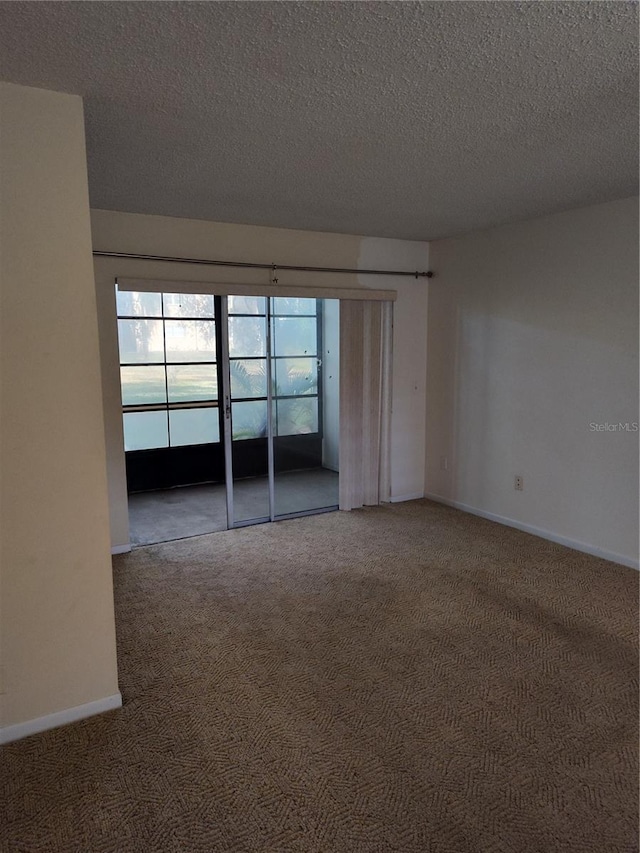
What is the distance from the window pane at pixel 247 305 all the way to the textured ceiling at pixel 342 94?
1.06 m

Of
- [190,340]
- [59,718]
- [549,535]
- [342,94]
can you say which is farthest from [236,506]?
[342,94]

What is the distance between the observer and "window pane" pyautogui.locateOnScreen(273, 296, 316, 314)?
4.68 meters

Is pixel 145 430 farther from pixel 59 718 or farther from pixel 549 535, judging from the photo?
pixel 549 535

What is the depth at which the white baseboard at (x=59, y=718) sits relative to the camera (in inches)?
86.7

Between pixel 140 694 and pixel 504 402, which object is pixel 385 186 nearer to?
pixel 504 402

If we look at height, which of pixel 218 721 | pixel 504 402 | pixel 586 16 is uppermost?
pixel 586 16

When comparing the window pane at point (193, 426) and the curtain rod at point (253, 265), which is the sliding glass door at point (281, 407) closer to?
the curtain rod at point (253, 265)

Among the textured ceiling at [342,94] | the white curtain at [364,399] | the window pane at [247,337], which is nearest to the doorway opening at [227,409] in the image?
the window pane at [247,337]

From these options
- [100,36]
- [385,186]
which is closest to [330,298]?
[385,186]

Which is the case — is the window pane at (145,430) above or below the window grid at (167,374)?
below

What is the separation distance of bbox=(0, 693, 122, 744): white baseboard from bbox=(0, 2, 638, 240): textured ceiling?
2.38m

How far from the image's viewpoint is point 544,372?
4.26 metres

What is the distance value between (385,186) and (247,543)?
2696 millimetres

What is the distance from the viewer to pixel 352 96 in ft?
6.80
